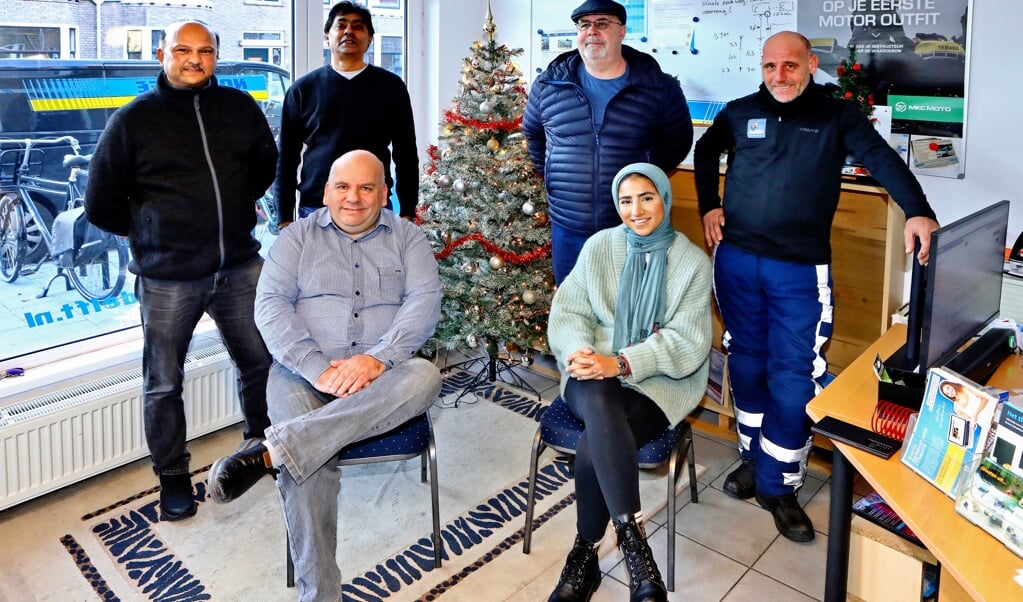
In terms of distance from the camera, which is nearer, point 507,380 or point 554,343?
point 554,343

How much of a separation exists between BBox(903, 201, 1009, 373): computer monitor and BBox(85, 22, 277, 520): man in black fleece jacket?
2115 millimetres

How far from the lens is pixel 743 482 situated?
9.78 feet

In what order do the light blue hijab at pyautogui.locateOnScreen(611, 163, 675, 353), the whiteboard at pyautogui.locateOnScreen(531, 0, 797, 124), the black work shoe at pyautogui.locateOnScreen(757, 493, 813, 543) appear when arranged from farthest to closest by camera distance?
the whiteboard at pyautogui.locateOnScreen(531, 0, 797, 124) < the black work shoe at pyautogui.locateOnScreen(757, 493, 813, 543) < the light blue hijab at pyautogui.locateOnScreen(611, 163, 675, 353)

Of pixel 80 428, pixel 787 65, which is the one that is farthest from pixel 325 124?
pixel 787 65

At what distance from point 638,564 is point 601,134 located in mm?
1547

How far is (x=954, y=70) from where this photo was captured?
9.52 ft

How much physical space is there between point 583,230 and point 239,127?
129 cm

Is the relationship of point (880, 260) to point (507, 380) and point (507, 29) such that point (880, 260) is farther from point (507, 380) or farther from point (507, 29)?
point (507, 29)

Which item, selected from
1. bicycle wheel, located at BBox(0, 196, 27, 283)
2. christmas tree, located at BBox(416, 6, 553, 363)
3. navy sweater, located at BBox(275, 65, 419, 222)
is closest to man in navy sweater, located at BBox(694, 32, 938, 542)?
christmas tree, located at BBox(416, 6, 553, 363)

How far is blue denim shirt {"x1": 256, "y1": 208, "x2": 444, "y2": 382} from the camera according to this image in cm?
253

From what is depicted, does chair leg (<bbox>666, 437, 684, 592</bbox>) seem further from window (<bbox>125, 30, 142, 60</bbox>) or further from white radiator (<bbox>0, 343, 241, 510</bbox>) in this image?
window (<bbox>125, 30, 142, 60</bbox>)

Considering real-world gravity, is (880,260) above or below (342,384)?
above

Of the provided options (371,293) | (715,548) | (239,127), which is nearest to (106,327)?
(239,127)

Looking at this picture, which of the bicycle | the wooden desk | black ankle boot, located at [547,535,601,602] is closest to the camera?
the wooden desk
